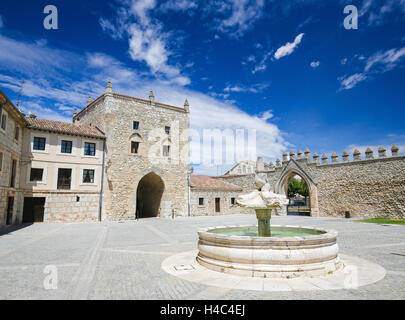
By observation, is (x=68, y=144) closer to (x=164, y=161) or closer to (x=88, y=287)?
(x=164, y=161)

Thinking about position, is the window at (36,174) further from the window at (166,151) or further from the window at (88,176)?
the window at (166,151)

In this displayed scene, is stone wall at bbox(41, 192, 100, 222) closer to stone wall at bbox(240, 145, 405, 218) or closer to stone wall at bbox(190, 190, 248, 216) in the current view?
stone wall at bbox(190, 190, 248, 216)

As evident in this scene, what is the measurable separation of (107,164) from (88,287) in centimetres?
1890

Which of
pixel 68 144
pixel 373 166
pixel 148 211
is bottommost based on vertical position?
pixel 148 211

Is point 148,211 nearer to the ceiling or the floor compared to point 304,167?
nearer to the floor

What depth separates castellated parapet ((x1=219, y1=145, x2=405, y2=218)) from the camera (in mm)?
20875

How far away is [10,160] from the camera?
17.0 meters

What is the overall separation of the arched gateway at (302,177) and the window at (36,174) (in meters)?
23.3

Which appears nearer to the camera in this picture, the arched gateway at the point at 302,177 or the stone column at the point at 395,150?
the stone column at the point at 395,150

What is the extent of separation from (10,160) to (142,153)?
10.6 m

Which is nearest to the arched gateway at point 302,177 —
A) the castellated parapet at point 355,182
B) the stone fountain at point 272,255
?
the castellated parapet at point 355,182

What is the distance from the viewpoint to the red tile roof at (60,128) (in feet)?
67.1
